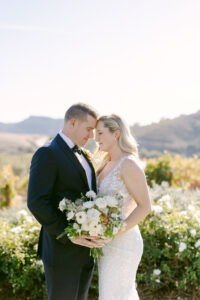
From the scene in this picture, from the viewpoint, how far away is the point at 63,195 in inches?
122

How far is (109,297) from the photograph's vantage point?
3.51 metres

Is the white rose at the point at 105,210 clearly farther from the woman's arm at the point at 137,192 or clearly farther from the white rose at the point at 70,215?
the woman's arm at the point at 137,192

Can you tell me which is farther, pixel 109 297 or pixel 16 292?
pixel 16 292

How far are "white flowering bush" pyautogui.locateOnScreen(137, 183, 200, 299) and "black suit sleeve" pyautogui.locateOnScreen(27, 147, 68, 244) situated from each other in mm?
2384

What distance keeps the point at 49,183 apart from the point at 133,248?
1198 mm

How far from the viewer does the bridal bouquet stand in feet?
9.18

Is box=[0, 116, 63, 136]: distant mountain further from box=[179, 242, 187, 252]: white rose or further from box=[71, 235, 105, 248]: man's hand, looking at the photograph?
box=[71, 235, 105, 248]: man's hand

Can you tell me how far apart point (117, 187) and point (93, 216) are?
70cm

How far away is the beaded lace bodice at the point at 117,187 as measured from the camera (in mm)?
3432

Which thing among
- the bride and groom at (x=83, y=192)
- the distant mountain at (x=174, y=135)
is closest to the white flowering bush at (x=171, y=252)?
the bride and groom at (x=83, y=192)

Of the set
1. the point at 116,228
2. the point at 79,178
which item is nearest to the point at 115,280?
the point at 116,228

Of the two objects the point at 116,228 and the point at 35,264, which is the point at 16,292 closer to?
the point at 35,264

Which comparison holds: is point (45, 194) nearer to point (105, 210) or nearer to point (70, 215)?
point (70, 215)

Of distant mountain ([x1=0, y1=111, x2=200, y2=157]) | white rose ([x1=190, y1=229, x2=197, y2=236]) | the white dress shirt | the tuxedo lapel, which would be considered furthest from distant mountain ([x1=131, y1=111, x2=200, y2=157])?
the tuxedo lapel
